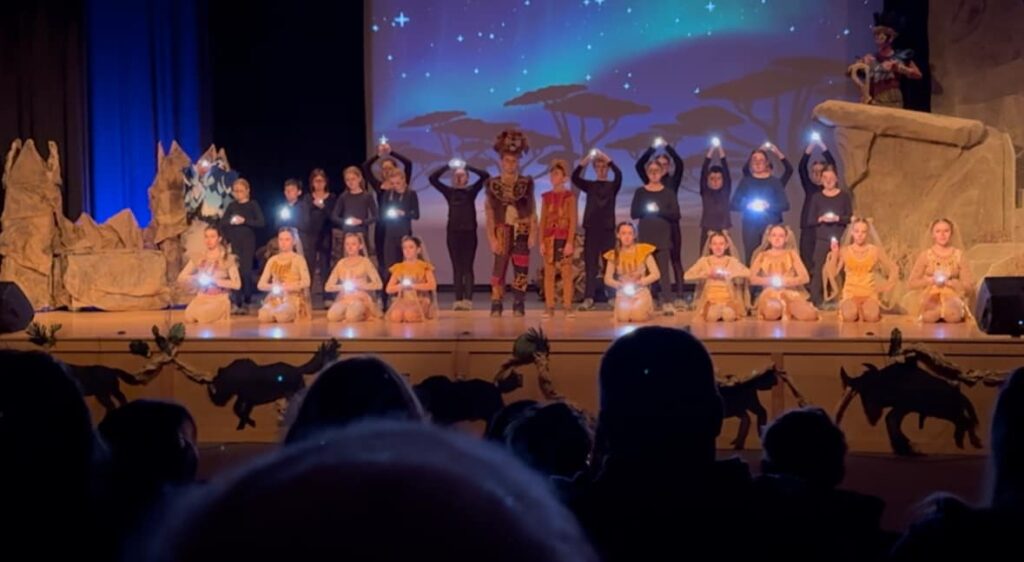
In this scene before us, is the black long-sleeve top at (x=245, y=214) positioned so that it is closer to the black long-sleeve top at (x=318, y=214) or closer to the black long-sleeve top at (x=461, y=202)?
the black long-sleeve top at (x=318, y=214)

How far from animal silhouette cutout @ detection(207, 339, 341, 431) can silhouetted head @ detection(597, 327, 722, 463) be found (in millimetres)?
4225

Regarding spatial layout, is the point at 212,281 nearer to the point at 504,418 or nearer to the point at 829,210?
the point at 829,210

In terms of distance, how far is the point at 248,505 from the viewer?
563mm

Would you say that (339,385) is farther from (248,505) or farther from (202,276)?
(202,276)

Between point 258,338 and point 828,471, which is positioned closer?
point 828,471

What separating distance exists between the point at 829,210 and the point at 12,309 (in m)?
6.12

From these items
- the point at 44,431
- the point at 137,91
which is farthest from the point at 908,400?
the point at 137,91

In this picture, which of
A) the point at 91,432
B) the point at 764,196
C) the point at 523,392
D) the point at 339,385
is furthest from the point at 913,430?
the point at 91,432

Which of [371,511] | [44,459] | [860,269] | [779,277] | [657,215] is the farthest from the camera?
[657,215]

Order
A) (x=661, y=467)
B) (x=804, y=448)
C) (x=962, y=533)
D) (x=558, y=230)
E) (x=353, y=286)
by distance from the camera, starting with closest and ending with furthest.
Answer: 1. (x=962, y=533)
2. (x=661, y=467)
3. (x=804, y=448)
4. (x=353, y=286)
5. (x=558, y=230)

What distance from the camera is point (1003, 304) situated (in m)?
4.85

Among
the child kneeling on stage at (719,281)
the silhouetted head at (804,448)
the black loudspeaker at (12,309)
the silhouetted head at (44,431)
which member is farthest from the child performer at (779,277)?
the silhouetted head at (44,431)

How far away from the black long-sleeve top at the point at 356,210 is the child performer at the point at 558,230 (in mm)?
1632

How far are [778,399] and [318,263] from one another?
4.97 m
